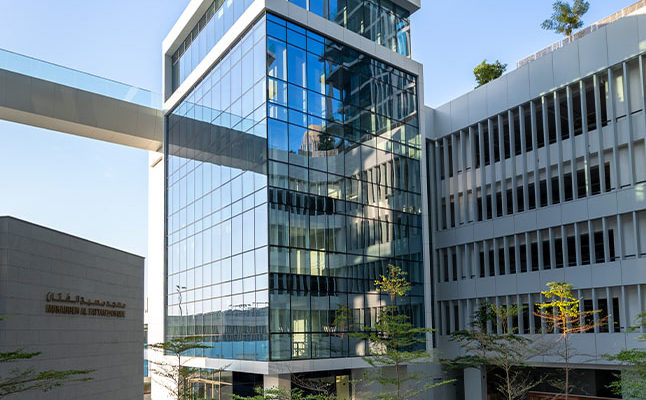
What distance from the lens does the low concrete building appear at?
19.2 meters

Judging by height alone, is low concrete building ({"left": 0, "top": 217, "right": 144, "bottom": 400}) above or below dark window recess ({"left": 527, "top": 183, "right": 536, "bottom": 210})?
below

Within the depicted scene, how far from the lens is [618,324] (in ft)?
109

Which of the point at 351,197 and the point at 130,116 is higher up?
the point at 130,116

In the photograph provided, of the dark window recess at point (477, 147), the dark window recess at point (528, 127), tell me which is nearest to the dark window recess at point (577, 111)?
the dark window recess at point (528, 127)

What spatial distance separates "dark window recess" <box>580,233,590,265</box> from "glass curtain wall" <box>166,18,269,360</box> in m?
17.4

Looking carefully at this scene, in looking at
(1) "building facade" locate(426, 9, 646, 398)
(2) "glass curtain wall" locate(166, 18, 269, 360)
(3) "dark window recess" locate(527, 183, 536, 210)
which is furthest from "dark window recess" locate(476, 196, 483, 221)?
(2) "glass curtain wall" locate(166, 18, 269, 360)

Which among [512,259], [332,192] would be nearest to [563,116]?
[512,259]

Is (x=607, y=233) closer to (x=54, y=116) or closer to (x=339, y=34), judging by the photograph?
(x=339, y=34)

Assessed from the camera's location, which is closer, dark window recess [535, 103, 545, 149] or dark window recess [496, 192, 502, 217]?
dark window recess [535, 103, 545, 149]

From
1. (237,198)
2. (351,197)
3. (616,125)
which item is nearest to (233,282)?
(237,198)

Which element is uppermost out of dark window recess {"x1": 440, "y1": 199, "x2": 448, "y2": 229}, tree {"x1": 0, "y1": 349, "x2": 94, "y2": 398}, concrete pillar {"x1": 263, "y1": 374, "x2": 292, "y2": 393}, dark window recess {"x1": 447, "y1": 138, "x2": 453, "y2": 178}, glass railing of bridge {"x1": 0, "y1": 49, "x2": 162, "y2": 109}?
glass railing of bridge {"x1": 0, "y1": 49, "x2": 162, "y2": 109}

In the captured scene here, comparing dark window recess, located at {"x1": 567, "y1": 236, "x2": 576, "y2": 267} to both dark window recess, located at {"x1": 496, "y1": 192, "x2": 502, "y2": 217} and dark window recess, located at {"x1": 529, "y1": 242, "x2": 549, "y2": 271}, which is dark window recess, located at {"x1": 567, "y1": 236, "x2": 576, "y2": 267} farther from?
dark window recess, located at {"x1": 496, "y1": 192, "x2": 502, "y2": 217}

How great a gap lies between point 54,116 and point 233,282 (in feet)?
55.1

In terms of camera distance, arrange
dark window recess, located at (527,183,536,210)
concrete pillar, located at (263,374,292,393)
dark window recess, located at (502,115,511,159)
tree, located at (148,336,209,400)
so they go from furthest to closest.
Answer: dark window recess, located at (502,115,511,159) < dark window recess, located at (527,183,536,210) < tree, located at (148,336,209,400) < concrete pillar, located at (263,374,292,393)
